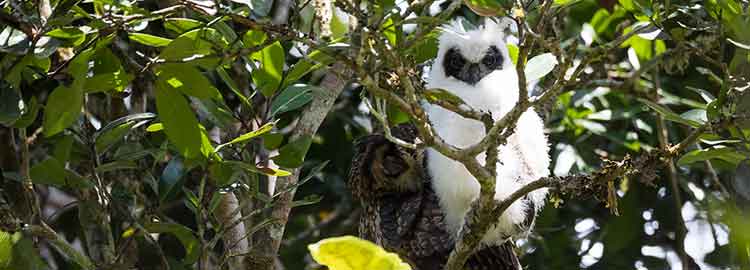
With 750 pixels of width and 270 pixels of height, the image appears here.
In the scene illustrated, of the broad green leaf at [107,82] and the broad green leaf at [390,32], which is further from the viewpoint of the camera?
the broad green leaf at [107,82]

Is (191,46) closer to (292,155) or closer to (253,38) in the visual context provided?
(253,38)

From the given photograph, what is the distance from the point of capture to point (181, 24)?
258cm

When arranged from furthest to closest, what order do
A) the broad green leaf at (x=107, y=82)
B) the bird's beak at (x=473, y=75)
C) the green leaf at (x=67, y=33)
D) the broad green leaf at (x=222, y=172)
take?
the bird's beak at (x=473, y=75), the broad green leaf at (x=222, y=172), the broad green leaf at (x=107, y=82), the green leaf at (x=67, y=33)

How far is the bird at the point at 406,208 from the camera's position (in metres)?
3.60

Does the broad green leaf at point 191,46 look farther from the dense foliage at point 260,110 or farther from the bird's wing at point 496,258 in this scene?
→ the bird's wing at point 496,258

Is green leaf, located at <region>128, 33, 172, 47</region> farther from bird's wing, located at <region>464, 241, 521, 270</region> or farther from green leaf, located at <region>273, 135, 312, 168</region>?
bird's wing, located at <region>464, 241, 521, 270</region>

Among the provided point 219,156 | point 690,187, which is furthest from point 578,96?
point 219,156

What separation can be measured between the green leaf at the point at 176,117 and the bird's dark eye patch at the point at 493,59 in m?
1.37

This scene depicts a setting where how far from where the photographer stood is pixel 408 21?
2.28m

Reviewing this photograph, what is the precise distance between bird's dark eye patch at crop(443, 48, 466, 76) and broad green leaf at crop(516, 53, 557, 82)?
99cm

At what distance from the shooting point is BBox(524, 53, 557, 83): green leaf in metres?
Result: 2.70

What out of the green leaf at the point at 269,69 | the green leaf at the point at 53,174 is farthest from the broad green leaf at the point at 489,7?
the green leaf at the point at 53,174

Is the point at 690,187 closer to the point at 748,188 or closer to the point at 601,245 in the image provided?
the point at 601,245

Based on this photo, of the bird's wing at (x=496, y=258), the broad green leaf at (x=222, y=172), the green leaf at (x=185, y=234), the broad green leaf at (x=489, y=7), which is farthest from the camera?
the bird's wing at (x=496, y=258)
